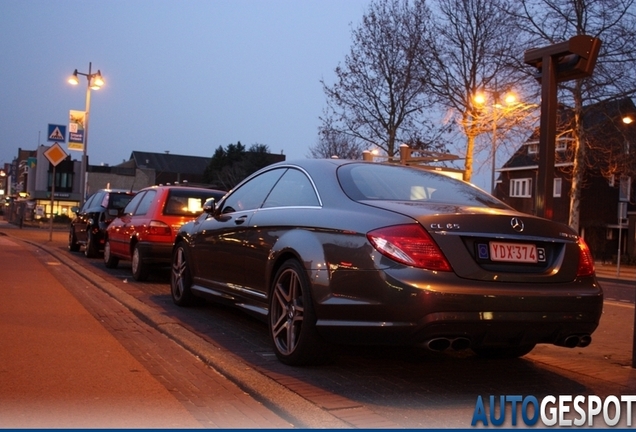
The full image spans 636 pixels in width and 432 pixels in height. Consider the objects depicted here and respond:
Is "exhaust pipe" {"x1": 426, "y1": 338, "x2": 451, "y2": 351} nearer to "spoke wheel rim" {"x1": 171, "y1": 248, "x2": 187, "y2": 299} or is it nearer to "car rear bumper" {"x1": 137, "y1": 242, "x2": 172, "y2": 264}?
"spoke wheel rim" {"x1": 171, "y1": 248, "x2": 187, "y2": 299}

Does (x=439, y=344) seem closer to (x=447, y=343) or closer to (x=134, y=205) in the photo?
(x=447, y=343)

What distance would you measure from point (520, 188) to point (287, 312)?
53.0m

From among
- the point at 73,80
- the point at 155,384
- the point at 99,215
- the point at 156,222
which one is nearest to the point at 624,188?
the point at 73,80

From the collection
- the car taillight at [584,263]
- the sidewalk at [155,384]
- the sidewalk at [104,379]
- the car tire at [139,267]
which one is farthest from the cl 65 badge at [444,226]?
the car tire at [139,267]

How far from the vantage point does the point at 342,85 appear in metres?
35.4

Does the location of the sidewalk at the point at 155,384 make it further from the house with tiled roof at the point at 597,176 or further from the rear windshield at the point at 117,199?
the house with tiled roof at the point at 597,176

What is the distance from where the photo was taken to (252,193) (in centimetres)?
738

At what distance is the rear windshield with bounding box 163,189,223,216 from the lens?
11.6 metres

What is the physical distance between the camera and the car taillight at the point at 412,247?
4.84 m

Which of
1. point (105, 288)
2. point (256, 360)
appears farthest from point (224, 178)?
point (256, 360)

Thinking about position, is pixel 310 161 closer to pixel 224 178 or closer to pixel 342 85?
pixel 342 85

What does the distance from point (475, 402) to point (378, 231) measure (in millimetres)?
1244

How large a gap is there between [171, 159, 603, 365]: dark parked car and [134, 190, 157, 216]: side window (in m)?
6.11

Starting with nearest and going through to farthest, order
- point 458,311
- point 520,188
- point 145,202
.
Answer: point 458,311
point 145,202
point 520,188
